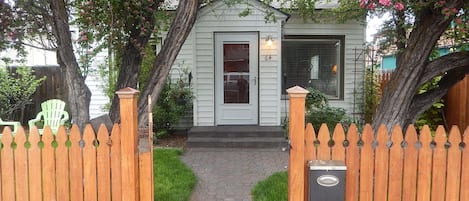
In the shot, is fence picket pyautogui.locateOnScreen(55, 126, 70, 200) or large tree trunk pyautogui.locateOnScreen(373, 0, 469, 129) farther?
large tree trunk pyautogui.locateOnScreen(373, 0, 469, 129)

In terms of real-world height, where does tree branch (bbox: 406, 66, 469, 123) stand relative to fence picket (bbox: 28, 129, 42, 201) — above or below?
above

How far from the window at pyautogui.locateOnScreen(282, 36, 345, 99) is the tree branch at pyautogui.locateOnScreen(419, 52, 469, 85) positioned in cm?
559

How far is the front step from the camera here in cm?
789

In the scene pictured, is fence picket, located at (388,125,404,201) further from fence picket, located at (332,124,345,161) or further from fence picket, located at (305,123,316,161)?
fence picket, located at (305,123,316,161)

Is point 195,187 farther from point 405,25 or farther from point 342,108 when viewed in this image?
point 342,108

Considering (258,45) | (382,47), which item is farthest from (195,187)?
(382,47)

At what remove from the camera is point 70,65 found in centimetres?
401

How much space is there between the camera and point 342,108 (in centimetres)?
972

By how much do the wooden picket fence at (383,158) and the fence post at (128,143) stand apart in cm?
131

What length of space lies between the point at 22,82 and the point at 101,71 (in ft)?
11.1

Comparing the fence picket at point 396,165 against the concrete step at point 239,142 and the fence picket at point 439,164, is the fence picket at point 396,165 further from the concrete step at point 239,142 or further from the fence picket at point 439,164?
the concrete step at point 239,142

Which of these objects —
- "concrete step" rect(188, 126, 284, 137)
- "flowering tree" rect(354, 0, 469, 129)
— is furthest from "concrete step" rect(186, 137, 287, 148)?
"flowering tree" rect(354, 0, 469, 129)

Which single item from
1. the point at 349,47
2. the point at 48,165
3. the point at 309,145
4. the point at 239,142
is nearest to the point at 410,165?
the point at 309,145

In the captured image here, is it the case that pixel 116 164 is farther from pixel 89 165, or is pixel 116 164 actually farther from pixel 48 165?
pixel 48 165
